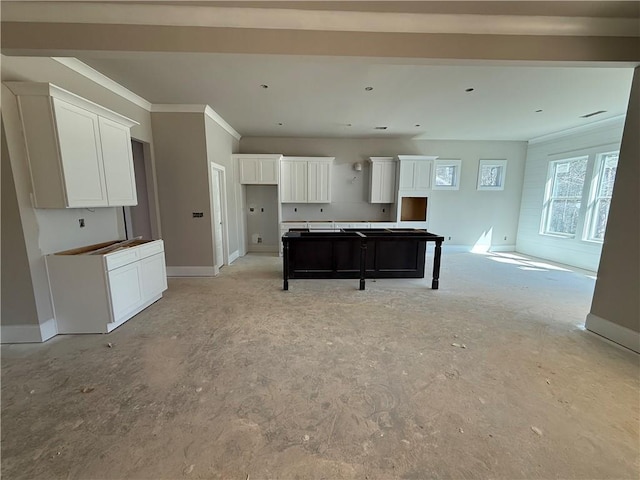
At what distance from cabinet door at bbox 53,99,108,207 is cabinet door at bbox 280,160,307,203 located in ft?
12.6

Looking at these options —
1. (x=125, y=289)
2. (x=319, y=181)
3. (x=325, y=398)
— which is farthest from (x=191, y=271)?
(x=325, y=398)

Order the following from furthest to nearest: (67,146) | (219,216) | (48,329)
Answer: (219,216) < (48,329) < (67,146)

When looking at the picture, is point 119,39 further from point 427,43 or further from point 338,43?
point 427,43

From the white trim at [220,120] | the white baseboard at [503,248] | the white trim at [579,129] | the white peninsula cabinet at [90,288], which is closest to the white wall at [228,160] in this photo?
the white trim at [220,120]

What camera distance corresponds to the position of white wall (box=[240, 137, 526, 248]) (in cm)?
652

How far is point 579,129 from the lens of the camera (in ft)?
17.4

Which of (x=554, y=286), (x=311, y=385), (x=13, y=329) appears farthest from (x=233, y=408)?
(x=554, y=286)

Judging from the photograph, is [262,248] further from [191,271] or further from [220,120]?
[220,120]

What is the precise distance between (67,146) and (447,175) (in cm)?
729

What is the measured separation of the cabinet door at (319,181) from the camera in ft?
20.7

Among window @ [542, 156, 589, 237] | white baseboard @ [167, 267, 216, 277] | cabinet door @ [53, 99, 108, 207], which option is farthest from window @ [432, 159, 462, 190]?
cabinet door @ [53, 99, 108, 207]

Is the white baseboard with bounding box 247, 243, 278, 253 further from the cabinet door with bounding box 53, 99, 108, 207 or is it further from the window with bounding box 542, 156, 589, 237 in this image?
the window with bounding box 542, 156, 589, 237

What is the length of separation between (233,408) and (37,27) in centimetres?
334

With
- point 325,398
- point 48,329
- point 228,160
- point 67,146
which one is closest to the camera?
point 325,398
